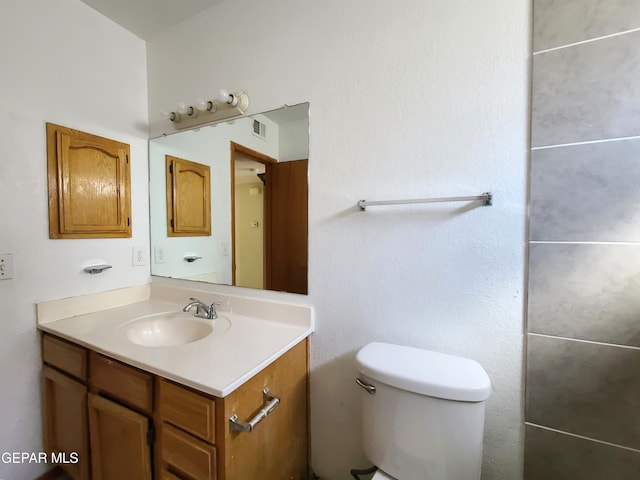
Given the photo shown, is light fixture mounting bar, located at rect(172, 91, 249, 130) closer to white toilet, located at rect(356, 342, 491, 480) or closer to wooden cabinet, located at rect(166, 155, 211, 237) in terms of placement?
wooden cabinet, located at rect(166, 155, 211, 237)

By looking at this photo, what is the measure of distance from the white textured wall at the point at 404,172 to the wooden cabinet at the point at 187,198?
56 cm

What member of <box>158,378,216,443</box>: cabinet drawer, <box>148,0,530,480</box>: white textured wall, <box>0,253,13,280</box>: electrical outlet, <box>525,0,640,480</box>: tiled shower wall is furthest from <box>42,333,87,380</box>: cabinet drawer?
<box>525,0,640,480</box>: tiled shower wall

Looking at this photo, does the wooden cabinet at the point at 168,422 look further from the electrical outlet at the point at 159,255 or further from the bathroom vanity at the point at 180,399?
the electrical outlet at the point at 159,255

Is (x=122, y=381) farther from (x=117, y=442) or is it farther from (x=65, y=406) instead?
(x=65, y=406)

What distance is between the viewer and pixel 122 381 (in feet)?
3.22

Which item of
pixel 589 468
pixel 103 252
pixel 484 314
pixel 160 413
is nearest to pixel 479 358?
pixel 484 314

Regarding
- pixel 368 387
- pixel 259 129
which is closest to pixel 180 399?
pixel 368 387

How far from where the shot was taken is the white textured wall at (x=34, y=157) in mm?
1176

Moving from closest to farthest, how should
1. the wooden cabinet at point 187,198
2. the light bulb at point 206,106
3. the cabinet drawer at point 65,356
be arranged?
the cabinet drawer at point 65,356, the light bulb at point 206,106, the wooden cabinet at point 187,198

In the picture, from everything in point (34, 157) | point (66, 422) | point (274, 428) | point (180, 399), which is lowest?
point (66, 422)

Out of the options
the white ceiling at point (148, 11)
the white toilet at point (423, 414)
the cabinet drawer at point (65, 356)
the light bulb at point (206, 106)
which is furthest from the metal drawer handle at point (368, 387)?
the white ceiling at point (148, 11)

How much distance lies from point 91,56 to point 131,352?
5.17ft

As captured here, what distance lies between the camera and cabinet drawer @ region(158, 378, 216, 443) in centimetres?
79

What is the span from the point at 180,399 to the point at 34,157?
132 cm
